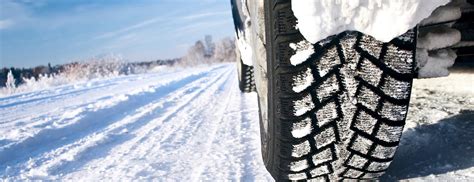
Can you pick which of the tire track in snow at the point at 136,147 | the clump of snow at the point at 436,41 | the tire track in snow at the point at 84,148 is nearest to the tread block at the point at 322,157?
the clump of snow at the point at 436,41

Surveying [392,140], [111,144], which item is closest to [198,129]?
[111,144]

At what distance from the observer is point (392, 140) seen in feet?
4.00

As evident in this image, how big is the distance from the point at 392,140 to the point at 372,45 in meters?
0.32

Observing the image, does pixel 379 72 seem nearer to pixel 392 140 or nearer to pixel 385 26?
pixel 385 26

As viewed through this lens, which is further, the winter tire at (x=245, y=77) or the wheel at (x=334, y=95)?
the winter tire at (x=245, y=77)

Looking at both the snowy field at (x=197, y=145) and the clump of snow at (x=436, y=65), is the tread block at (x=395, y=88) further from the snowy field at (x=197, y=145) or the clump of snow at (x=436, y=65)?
the snowy field at (x=197, y=145)

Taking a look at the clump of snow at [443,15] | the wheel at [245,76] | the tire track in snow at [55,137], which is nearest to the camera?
the clump of snow at [443,15]

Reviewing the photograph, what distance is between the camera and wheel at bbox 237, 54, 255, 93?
4.36 meters

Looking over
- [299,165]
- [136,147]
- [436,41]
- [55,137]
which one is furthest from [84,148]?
[436,41]

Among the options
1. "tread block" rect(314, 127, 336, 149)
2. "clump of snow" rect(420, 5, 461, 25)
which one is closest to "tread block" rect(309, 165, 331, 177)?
"tread block" rect(314, 127, 336, 149)

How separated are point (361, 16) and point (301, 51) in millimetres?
179

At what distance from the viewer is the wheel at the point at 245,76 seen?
4355 mm

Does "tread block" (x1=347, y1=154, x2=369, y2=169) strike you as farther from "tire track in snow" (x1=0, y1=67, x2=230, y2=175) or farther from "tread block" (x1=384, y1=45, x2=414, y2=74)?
"tire track in snow" (x1=0, y1=67, x2=230, y2=175)

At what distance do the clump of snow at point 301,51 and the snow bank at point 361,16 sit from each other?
0.10 ft
